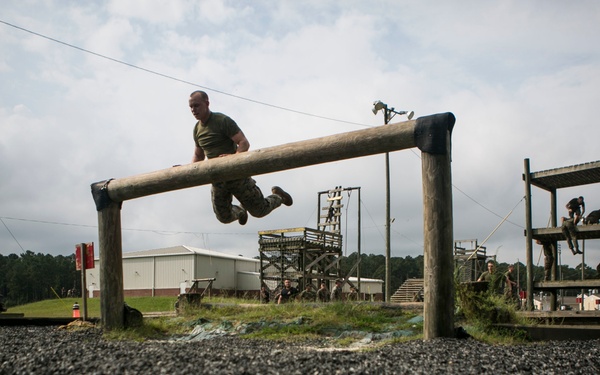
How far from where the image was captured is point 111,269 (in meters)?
9.11

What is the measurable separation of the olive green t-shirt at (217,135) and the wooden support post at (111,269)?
192 centimetres

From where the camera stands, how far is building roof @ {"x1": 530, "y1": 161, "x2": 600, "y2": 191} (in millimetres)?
9938

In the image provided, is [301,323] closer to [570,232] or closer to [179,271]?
[570,232]

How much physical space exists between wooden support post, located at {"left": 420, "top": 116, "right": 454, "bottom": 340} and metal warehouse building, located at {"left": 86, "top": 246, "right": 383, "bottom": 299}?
37.9 m

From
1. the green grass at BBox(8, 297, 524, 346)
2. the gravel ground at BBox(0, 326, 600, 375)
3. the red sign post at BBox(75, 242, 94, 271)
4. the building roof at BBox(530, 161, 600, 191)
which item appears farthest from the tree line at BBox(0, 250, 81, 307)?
the gravel ground at BBox(0, 326, 600, 375)

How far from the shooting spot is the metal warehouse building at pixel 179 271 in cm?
4469

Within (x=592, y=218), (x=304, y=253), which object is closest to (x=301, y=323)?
(x=592, y=218)

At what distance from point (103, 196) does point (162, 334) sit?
8.13 feet

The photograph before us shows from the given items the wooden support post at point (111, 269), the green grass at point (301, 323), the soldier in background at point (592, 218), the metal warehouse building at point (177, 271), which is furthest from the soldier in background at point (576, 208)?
the metal warehouse building at point (177, 271)

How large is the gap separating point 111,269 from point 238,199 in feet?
7.61

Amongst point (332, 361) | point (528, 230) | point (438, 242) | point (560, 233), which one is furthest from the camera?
point (528, 230)

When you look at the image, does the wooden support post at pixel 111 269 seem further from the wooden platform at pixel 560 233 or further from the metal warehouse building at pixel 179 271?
the metal warehouse building at pixel 179 271

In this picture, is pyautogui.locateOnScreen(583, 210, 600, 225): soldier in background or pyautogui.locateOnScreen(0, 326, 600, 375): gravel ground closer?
pyautogui.locateOnScreen(0, 326, 600, 375): gravel ground

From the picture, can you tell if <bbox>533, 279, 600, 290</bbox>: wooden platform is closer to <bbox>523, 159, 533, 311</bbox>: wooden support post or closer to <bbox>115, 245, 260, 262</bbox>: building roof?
<bbox>523, 159, 533, 311</bbox>: wooden support post
